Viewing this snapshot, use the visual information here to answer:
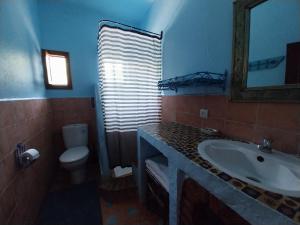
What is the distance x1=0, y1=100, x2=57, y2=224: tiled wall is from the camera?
0.96 m

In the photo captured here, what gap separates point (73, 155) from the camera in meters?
1.90

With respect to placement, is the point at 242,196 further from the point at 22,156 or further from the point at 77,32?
the point at 77,32

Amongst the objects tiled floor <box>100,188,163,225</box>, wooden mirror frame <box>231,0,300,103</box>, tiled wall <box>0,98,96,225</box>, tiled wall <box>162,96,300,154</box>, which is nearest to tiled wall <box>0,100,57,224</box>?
tiled wall <box>0,98,96,225</box>

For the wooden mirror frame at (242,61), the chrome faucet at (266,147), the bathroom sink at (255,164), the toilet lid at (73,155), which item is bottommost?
the toilet lid at (73,155)

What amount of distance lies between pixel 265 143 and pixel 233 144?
16cm

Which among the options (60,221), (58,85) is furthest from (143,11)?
(60,221)

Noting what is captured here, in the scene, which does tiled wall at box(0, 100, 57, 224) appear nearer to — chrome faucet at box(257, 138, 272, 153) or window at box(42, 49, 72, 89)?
window at box(42, 49, 72, 89)

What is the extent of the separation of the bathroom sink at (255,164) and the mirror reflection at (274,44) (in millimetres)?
403

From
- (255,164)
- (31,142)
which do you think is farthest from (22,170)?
(255,164)

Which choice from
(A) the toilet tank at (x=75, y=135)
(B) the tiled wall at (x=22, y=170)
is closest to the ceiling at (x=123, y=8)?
(B) the tiled wall at (x=22, y=170)

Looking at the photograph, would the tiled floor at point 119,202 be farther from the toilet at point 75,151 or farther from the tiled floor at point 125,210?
the toilet at point 75,151

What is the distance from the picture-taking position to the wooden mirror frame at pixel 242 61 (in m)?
0.88

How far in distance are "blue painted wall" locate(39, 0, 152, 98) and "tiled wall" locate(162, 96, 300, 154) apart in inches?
69.5

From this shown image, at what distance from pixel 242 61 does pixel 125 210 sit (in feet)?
5.67
